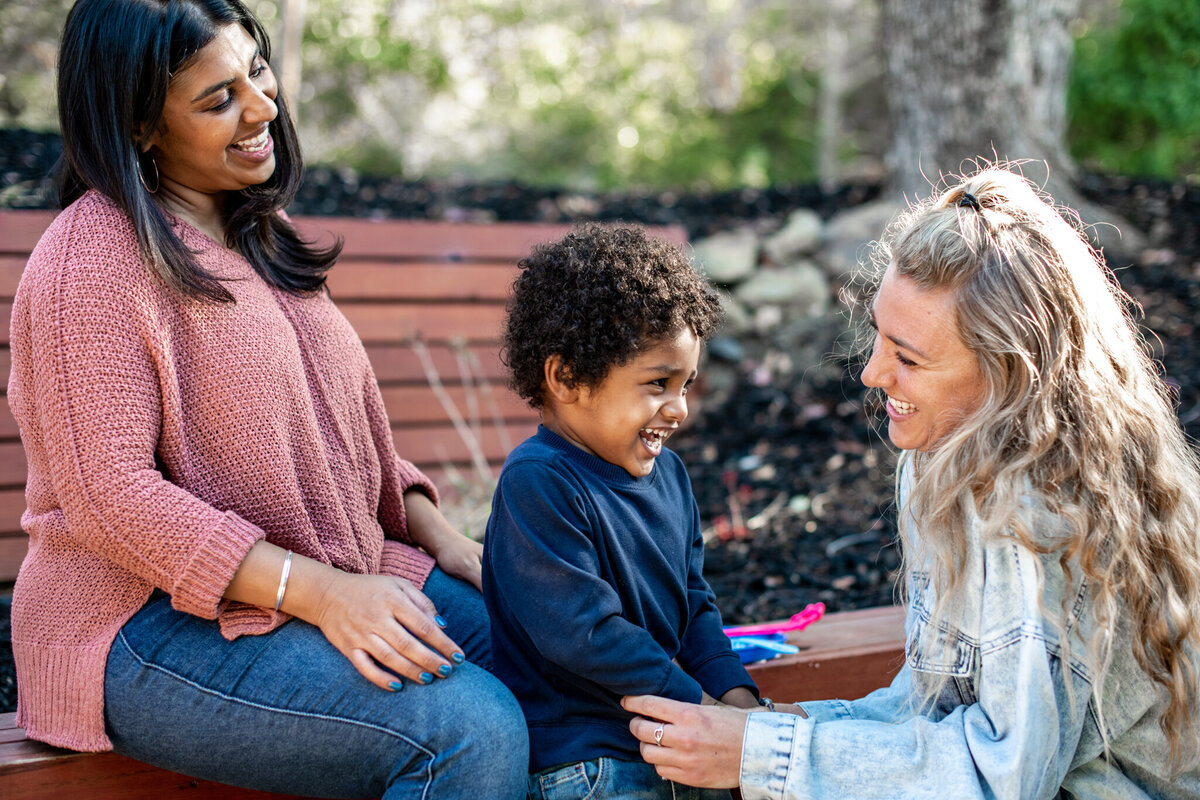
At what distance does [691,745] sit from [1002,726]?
1.60 feet

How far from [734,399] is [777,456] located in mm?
639

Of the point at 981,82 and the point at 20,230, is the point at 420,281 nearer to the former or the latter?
the point at 20,230

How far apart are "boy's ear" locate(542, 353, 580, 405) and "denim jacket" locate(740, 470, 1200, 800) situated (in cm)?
65

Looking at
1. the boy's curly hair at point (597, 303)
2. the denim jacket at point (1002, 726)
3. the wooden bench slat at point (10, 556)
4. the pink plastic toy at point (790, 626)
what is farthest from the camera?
the wooden bench slat at point (10, 556)

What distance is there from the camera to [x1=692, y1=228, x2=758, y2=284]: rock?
5.37 meters

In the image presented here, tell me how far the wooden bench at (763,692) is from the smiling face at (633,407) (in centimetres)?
73

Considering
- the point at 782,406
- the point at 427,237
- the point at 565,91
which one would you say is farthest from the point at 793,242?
the point at 565,91

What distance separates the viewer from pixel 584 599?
1.69m

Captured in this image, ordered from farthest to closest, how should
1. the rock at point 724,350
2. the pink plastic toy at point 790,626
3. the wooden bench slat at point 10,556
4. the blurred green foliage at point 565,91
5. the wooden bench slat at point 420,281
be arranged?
the blurred green foliage at point 565,91 < the rock at point 724,350 < the wooden bench slat at point 420,281 < the wooden bench slat at point 10,556 < the pink plastic toy at point 790,626

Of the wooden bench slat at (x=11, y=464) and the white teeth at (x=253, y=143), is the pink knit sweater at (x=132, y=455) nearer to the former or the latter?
the white teeth at (x=253, y=143)

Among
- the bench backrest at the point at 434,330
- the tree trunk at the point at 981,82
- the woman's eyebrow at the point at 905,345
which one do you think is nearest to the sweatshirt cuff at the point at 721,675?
the woman's eyebrow at the point at 905,345

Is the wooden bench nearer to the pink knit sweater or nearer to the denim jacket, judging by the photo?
the pink knit sweater

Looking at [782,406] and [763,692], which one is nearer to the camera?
[763,692]

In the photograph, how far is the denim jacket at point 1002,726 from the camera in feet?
4.90
